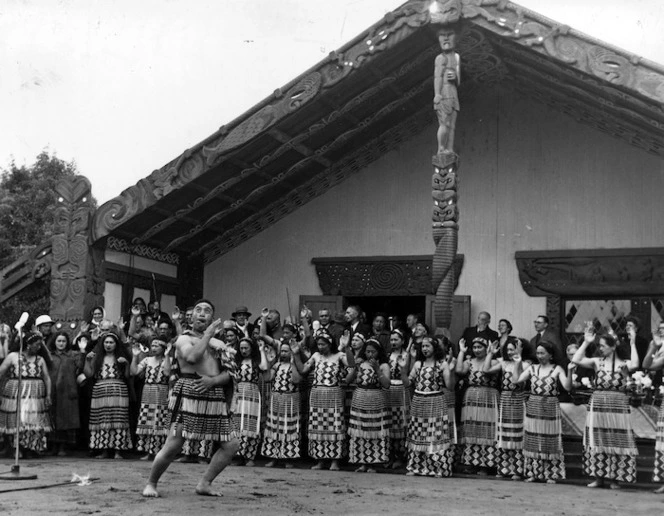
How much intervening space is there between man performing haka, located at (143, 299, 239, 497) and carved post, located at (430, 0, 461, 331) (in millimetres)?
3886

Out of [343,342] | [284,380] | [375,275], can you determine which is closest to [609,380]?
[343,342]

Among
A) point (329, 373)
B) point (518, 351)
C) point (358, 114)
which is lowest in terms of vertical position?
point (329, 373)

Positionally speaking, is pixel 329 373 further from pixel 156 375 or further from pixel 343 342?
pixel 156 375

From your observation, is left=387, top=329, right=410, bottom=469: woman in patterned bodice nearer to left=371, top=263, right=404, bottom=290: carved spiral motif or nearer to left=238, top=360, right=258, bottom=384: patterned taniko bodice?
left=238, top=360, right=258, bottom=384: patterned taniko bodice

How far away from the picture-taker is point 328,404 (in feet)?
40.5

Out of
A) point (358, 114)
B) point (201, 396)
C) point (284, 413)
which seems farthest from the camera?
point (358, 114)

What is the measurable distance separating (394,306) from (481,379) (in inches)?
361

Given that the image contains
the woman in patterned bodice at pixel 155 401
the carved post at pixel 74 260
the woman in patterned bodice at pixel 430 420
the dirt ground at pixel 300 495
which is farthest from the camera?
the carved post at pixel 74 260

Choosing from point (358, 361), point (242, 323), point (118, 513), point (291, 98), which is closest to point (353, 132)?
point (291, 98)

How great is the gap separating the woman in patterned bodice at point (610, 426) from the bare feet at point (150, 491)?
16.0ft

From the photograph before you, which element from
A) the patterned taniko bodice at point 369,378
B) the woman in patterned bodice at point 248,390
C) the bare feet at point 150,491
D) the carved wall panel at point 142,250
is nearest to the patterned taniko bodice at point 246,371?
the woman in patterned bodice at point 248,390

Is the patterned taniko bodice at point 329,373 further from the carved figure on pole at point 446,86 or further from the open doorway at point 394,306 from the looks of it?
the open doorway at point 394,306

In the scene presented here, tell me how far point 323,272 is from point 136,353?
4452 mm

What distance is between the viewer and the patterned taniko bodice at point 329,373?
486 inches
